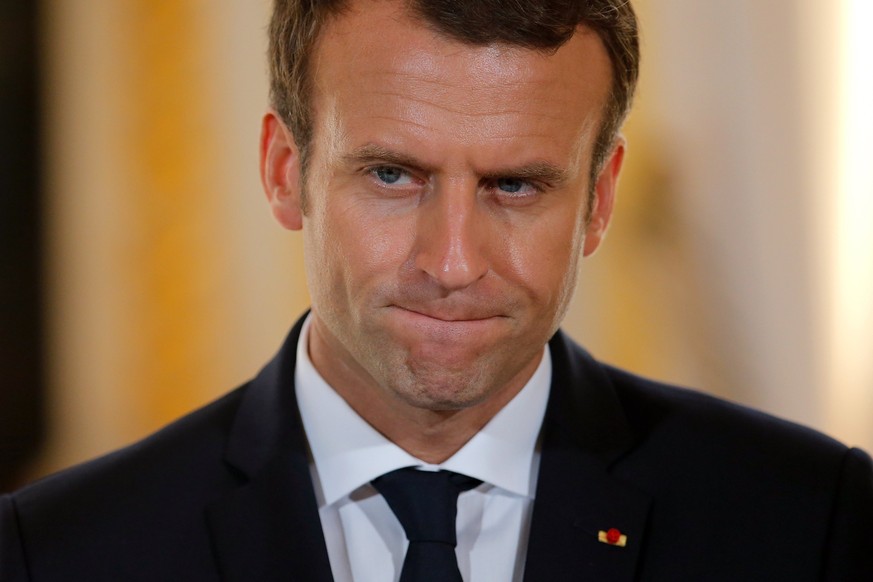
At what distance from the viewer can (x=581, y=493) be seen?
6.63 ft

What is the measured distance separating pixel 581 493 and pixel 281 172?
755 millimetres

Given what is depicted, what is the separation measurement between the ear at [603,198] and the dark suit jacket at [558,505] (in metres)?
0.25

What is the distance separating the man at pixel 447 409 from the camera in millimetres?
1824

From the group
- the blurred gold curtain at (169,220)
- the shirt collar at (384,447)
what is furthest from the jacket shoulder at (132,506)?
the blurred gold curtain at (169,220)

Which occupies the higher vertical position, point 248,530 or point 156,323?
point 156,323

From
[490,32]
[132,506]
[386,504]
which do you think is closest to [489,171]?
→ [490,32]

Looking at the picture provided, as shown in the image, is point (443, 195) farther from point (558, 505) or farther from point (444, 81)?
point (558, 505)

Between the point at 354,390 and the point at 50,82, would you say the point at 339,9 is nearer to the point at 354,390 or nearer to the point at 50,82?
the point at 354,390

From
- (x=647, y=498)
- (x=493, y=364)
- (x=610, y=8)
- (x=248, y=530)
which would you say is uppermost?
(x=610, y=8)

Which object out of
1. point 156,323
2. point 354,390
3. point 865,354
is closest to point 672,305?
point 865,354

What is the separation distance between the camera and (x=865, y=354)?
13.5ft

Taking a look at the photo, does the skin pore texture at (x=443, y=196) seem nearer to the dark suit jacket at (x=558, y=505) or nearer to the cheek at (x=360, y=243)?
the cheek at (x=360, y=243)

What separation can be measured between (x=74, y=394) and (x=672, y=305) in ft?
6.91

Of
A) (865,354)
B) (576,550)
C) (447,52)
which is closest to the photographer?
(447,52)
